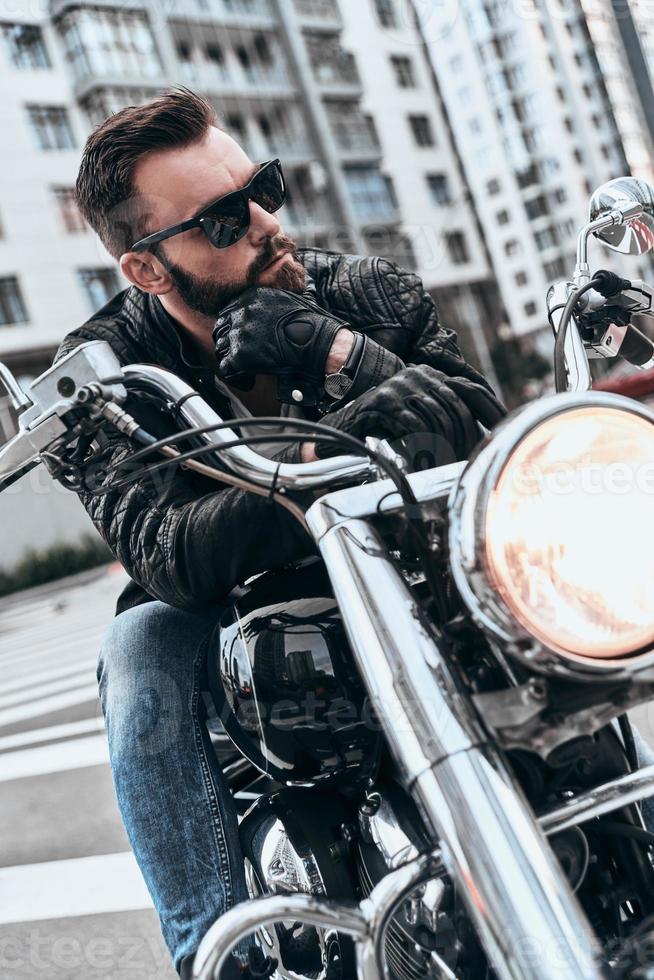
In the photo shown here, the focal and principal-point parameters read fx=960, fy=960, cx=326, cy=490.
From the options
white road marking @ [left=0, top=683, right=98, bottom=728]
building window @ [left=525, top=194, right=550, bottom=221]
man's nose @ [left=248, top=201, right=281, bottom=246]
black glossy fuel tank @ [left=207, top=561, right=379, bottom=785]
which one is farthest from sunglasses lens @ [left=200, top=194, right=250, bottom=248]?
building window @ [left=525, top=194, right=550, bottom=221]

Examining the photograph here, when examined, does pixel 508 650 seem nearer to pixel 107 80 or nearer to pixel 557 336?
pixel 557 336

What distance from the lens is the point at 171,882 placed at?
1.40m

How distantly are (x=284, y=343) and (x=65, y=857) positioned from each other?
2604 mm

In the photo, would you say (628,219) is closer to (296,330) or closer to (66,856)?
(296,330)

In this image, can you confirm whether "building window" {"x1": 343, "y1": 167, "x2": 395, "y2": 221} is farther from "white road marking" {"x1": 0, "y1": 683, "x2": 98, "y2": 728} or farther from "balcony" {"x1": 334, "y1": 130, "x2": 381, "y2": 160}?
"white road marking" {"x1": 0, "y1": 683, "x2": 98, "y2": 728}

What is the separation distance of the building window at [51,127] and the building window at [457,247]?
59.7 ft

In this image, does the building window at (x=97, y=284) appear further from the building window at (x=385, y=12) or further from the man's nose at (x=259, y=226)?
the man's nose at (x=259, y=226)

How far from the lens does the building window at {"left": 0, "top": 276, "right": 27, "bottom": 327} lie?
25406 mm

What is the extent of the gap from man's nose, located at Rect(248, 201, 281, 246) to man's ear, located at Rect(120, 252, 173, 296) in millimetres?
190

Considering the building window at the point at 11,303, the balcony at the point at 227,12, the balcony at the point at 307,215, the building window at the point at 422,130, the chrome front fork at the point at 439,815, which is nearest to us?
the chrome front fork at the point at 439,815

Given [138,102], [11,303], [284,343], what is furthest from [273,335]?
[138,102]

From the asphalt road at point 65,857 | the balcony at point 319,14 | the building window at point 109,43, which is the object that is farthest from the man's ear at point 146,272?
the balcony at point 319,14

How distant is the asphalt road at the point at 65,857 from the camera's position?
2.46m

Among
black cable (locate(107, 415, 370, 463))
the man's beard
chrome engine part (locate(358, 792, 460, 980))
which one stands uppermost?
the man's beard
